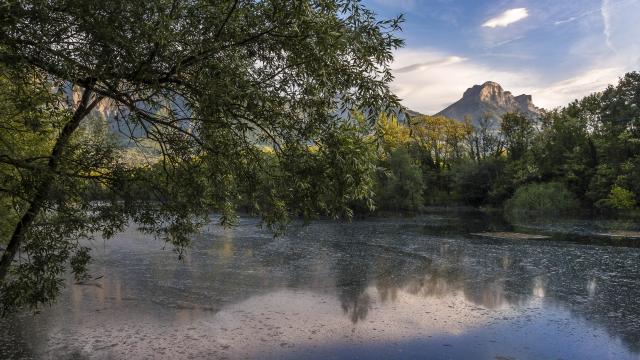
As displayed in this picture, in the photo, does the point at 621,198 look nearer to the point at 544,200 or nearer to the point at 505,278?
the point at 544,200

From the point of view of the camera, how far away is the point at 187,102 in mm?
7727

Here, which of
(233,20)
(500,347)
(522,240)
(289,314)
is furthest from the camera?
(522,240)

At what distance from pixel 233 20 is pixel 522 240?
3191cm

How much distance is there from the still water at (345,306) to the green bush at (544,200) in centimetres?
3514

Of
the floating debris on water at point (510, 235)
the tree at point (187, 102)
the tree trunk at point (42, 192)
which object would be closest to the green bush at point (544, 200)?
the floating debris on water at point (510, 235)

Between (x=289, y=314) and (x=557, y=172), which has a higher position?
(x=557, y=172)

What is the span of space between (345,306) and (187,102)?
35.7ft

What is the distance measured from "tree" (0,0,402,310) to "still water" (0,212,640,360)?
474 cm

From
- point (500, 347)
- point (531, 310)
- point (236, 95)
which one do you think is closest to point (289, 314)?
point (500, 347)

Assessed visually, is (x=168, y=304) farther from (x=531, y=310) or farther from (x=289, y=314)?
(x=531, y=310)

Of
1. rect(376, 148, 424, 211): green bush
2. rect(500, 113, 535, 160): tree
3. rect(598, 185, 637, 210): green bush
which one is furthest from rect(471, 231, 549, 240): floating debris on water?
rect(500, 113, 535, 160): tree

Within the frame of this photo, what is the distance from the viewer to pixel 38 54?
6.23 m

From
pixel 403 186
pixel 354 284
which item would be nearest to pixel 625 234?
pixel 354 284

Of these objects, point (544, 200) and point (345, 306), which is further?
point (544, 200)
